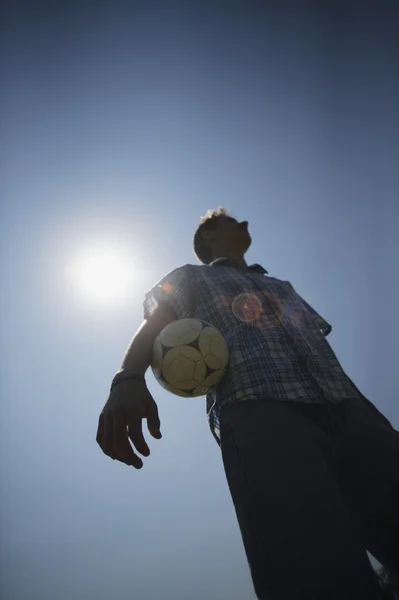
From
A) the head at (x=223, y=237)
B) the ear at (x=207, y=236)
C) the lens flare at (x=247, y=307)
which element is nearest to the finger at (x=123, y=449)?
the lens flare at (x=247, y=307)

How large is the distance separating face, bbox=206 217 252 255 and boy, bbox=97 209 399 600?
3.22 ft

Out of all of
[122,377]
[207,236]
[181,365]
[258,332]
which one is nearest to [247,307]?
[258,332]

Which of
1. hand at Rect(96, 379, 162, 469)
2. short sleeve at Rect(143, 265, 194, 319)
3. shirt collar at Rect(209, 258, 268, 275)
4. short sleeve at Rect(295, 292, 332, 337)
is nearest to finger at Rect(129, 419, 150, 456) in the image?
hand at Rect(96, 379, 162, 469)

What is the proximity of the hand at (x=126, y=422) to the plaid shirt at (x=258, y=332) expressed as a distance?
0.50 m

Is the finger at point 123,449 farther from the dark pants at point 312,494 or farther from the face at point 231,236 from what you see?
the face at point 231,236

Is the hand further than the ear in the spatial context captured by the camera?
No

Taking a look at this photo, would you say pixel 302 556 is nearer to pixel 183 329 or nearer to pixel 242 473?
pixel 242 473

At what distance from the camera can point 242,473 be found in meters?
1.71

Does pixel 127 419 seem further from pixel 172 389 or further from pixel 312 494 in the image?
pixel 312 494

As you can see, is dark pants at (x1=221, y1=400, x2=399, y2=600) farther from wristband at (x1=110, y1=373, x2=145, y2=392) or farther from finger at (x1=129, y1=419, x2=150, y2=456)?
wristband at (x1=110, y1=373, x2=145, y2=392)

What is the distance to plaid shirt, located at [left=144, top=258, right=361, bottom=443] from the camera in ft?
7.16

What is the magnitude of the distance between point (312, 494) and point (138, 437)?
3.19ft

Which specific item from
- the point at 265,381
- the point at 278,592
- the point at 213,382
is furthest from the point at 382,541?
the point at 213,382

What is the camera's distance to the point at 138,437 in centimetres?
193
